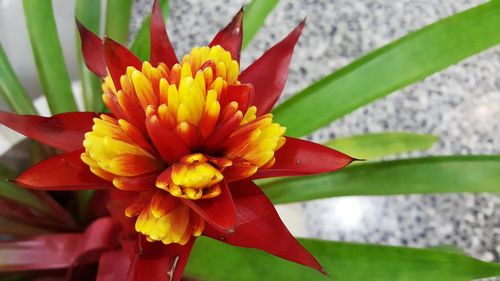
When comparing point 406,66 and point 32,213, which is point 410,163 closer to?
point 406,66

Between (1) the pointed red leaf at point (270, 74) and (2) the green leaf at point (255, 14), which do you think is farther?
(2) the green leaf at point (255, 14)

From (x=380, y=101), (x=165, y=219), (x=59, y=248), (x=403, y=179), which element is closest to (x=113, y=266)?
(x=59, y=248)

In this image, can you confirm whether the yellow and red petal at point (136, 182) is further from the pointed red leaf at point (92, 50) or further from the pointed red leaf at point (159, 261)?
the pointed red leaf at point (92, 50)

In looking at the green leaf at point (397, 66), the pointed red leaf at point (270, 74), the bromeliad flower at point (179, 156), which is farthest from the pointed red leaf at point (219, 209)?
the green leaf at point (397, 66)

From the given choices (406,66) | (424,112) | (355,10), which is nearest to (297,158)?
(406,66)

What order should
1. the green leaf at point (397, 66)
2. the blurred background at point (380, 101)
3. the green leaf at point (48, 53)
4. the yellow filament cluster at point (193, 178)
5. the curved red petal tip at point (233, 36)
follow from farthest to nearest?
the blurred background at point (380, 101) → the green leaf at point (48, 53) → the green leaf at point (397, 66) → the curved red petal tip at point (233, 36) → the yellow filament cluster at point (193, 178)

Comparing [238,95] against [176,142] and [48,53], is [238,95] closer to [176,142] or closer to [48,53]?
[176,142]

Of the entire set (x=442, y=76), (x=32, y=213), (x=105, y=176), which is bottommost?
(x=32, y=213)
